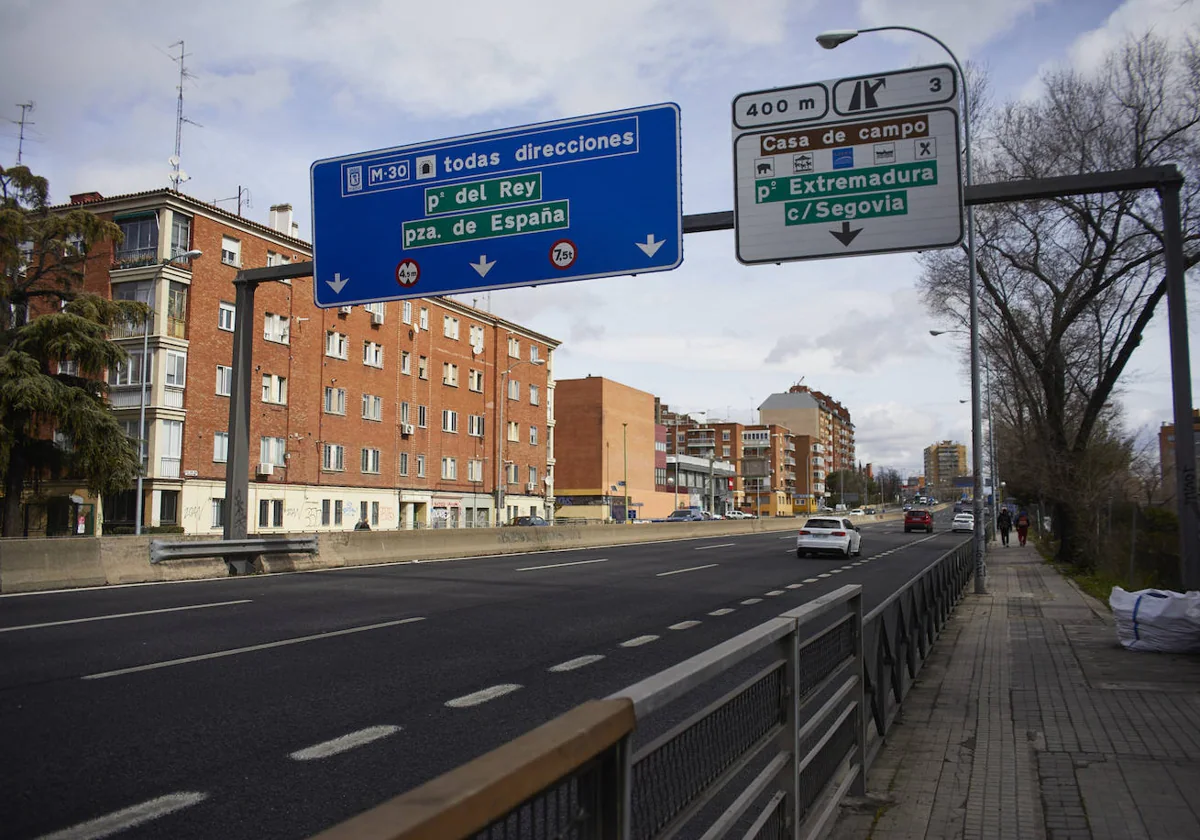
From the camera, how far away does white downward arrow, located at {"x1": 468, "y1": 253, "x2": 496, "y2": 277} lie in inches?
565

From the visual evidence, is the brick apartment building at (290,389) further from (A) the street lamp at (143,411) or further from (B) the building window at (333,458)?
(A) the street lamp at (143,411)

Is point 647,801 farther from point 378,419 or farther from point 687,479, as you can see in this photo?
point 687,479

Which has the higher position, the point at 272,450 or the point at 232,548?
the point at 272,450

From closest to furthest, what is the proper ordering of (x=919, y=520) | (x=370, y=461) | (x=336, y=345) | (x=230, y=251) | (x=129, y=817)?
(x=129, y=817) < (x=230, y=251) < (x=336, y=345) < (x=370, y=461) < (x=919, y=520)

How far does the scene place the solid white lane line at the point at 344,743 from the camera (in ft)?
18.3

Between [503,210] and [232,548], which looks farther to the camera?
[232,548]

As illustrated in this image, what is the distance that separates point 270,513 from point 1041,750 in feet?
143

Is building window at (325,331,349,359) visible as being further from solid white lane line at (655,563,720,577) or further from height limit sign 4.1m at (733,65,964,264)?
height limit sign 4.1m at (733,65,964,264)

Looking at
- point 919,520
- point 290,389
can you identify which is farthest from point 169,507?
point 919,520

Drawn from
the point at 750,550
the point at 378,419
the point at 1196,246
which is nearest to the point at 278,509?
the point at 378,419

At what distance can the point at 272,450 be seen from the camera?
4600 centimetres

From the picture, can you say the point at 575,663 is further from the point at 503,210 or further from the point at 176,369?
the point at 176,369

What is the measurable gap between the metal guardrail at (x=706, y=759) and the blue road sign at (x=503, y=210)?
8.39m

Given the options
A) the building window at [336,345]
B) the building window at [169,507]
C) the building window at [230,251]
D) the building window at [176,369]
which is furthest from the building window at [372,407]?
the building window at [169,507]
